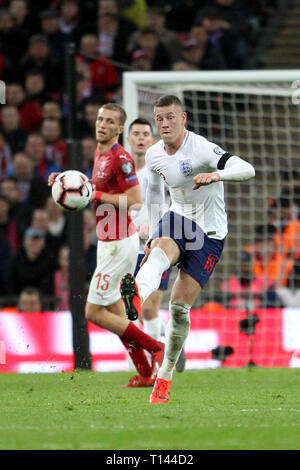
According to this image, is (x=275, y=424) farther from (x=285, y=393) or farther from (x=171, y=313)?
(x=285, y=393)

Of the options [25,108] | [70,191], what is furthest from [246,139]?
[70,191]

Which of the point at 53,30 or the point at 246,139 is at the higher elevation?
the point at 53,30

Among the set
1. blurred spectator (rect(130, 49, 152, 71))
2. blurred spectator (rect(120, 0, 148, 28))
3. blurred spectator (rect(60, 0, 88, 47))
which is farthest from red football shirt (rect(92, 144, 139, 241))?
blurred spectator (rect(120, 0, 148, 28))

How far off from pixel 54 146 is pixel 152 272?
8.01 meters

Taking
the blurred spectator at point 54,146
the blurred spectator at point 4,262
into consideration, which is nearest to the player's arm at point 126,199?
the blurred spectator at point 4,262

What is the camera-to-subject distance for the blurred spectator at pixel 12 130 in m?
14.2

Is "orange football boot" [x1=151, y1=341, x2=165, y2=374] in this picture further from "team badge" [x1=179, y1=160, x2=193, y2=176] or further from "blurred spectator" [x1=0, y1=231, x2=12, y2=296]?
"blurred spectator" [x1=0, y1=231, x2=12, y2=296]

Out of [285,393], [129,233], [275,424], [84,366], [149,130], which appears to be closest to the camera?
[275,424]

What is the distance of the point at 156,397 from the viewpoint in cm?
675

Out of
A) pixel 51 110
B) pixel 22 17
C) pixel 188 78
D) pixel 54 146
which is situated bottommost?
pixel 54 146

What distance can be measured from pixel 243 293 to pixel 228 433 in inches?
266

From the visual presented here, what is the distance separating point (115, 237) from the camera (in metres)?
8.45

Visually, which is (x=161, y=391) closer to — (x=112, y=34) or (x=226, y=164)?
(x=226, y=164)

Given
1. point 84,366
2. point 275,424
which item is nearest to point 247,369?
point 84,366
